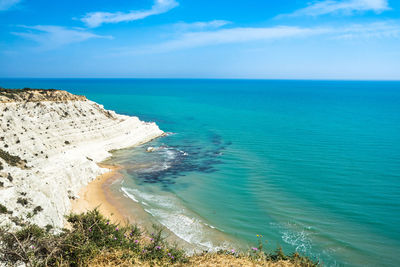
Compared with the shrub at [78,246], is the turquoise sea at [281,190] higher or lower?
lower

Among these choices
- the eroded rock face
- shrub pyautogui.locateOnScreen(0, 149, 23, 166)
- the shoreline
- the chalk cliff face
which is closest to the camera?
the chalk cliff face

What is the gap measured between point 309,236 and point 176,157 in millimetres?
24940

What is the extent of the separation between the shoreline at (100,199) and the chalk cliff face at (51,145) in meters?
0.79

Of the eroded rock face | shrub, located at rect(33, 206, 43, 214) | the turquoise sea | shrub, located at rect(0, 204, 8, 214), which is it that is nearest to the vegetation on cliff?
shrub, located at rect(0, 204, 8, 214)

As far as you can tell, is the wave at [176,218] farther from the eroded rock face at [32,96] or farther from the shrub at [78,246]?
the eroded rock face at [32,96]

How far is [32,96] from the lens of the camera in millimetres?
45344

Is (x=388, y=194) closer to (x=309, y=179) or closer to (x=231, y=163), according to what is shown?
(x=309, y=179)

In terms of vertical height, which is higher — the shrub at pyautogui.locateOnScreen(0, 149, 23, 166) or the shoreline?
the shrub at pyautogui.locateOnScreen(0, 149, 23, 166)

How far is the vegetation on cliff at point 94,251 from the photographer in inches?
348

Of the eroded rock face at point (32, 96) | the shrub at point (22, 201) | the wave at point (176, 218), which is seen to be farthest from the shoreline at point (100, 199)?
the eroded rock face at point (32, 96)

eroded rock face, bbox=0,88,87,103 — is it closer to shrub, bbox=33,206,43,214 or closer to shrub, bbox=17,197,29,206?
shrub, bbox=17,197,29,206

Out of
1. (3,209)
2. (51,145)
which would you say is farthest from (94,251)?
(51,145)

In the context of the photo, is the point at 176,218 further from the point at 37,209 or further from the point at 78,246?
the point at 78,246

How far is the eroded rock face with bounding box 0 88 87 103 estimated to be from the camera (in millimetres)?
42594
